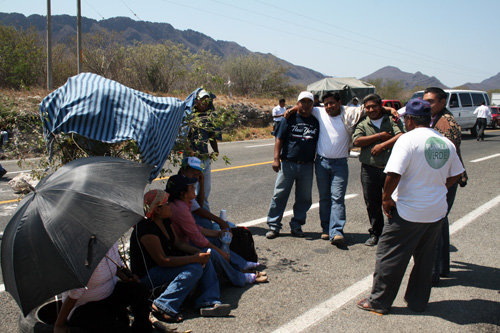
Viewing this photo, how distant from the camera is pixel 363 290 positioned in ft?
14.2

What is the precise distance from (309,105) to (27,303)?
166 inches

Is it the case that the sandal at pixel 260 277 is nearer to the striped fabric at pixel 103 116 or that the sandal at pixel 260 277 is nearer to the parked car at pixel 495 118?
the striped fabric at pixel 103 116

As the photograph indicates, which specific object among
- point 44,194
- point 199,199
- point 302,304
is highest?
point 44,194

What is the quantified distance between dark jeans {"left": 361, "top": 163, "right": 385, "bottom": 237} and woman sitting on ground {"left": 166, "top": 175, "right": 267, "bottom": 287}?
6.13ft

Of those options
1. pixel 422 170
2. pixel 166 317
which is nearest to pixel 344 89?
pixel 422 170

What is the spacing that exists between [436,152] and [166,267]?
2610 millimetres

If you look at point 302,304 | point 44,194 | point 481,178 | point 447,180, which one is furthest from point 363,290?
point 481,178

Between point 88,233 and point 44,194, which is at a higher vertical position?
point 44,194

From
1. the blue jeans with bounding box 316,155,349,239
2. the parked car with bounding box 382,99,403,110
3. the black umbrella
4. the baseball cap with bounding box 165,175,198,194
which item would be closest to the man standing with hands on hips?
the blue jeans with bounding box 316,155,349,239

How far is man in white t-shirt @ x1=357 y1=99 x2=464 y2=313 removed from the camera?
145 inches

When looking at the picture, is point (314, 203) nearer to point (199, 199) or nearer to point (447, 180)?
point (199, 199)

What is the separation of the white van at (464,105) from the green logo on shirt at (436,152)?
1901cm

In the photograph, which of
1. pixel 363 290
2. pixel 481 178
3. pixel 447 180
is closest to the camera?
pixel 447 180

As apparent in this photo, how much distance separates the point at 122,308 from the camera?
10.9ft
